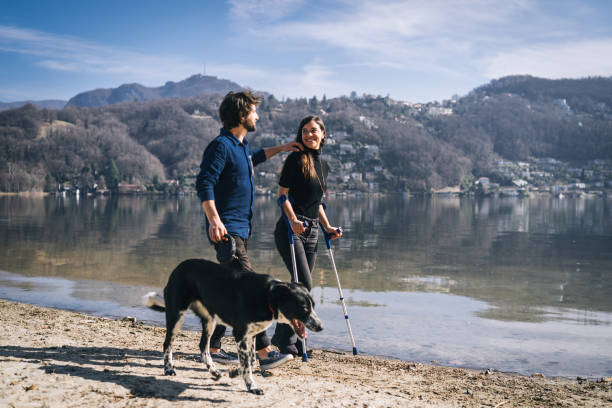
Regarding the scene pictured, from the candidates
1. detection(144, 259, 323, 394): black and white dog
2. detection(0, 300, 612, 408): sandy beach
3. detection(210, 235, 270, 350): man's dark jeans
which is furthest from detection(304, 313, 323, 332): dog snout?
detection(210, 235, 270, 350): man's dark jeans

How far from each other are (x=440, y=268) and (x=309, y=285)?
13.0 metres

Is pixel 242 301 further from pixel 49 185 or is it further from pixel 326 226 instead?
pixel 49 185

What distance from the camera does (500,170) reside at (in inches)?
7416

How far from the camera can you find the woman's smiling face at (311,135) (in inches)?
223

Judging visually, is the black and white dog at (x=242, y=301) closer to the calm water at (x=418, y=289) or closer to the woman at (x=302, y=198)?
the woman at (x=302, y=198)

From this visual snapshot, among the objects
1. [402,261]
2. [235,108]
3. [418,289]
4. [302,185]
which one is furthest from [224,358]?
[402,261]

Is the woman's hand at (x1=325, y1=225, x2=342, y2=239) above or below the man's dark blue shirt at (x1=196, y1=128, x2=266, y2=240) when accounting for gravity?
below

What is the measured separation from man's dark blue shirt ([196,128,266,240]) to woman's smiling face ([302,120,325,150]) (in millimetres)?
951

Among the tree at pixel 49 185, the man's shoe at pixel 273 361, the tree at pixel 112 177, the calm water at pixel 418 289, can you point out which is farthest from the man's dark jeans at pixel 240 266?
the tree at pixel 112 177

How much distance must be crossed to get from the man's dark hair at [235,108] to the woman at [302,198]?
0.88m

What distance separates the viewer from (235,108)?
478 centimetres

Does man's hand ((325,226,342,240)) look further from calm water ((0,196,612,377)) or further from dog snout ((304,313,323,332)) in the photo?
calm water ((0,196,612,377))

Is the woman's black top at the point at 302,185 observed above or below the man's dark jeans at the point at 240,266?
above

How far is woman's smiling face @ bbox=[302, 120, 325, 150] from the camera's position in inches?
223
